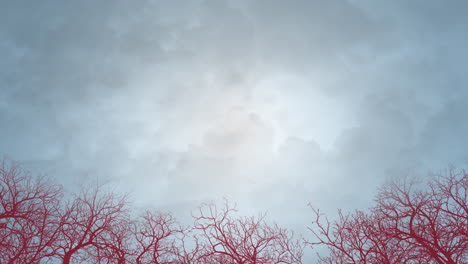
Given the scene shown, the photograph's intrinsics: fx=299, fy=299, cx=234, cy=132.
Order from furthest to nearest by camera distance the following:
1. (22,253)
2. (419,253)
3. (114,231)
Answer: (114,231) < (419,253) < (22,253)

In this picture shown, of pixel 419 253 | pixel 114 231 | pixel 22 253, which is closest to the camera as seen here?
pixel 22 253

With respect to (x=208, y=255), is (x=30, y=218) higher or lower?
higher

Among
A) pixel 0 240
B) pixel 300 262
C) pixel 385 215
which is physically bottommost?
pixel 300 262

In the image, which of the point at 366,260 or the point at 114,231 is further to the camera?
the point at 114,231

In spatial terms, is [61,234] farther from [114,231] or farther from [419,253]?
[419,253]

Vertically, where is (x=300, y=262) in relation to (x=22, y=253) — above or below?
below

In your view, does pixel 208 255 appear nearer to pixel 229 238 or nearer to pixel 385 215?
pixel 229 238

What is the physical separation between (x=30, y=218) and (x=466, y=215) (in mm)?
17002

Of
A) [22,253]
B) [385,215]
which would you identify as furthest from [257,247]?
[22,253]

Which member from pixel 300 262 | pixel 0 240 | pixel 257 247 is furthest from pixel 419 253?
pixel 0 240

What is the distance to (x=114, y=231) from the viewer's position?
12562 mm

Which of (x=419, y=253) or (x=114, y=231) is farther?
(x=114, y=231)

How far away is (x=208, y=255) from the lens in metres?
11.5

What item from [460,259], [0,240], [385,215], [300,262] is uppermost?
[0,240]
